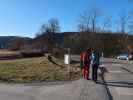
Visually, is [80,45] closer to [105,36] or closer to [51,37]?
[105,36]

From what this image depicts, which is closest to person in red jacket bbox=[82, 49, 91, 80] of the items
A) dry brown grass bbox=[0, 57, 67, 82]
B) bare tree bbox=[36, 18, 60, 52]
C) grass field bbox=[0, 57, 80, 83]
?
grass field bbox=[0, 57, 80, 83]

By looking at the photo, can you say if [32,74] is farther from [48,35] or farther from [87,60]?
[48,35]

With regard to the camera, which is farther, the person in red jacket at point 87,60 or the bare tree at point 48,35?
the bare tree at point 48,35

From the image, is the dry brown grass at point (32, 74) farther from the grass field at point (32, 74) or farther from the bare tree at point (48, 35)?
the bare tree at point (48, 35)

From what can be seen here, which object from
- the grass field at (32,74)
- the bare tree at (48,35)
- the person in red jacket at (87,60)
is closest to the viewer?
the person in red jacket at (87,60)

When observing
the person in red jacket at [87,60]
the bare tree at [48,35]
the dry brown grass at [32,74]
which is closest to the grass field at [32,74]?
the dry brown grass at [32,74]

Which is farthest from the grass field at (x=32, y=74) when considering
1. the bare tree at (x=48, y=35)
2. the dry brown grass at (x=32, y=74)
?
the bare tree at (x=48, y=35)

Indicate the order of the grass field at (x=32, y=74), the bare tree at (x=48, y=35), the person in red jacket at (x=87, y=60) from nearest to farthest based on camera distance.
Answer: the person in red jacket at (x=87, y=60) < the grass field at (x=32, y=74) < the bare tree at (x=48, y=35)

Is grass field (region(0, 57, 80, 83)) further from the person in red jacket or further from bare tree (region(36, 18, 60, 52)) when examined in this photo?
bare tree (region(36, 18, 60, 52))

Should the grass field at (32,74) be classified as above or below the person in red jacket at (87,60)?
below

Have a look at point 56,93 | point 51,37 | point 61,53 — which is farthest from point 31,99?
point 51,37

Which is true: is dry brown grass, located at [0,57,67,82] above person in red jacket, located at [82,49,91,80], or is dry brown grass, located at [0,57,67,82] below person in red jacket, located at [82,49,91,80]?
below

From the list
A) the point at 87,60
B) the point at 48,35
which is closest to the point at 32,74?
the point at 87,60

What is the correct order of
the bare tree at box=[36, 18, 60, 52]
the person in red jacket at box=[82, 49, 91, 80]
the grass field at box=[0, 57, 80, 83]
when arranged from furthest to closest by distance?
the bare tree at box=[36, 18, 60, 52]
the grass field at box=[0, 57, 80, 83]
the person in red jacket at box=[82, 49, 91, 80]
